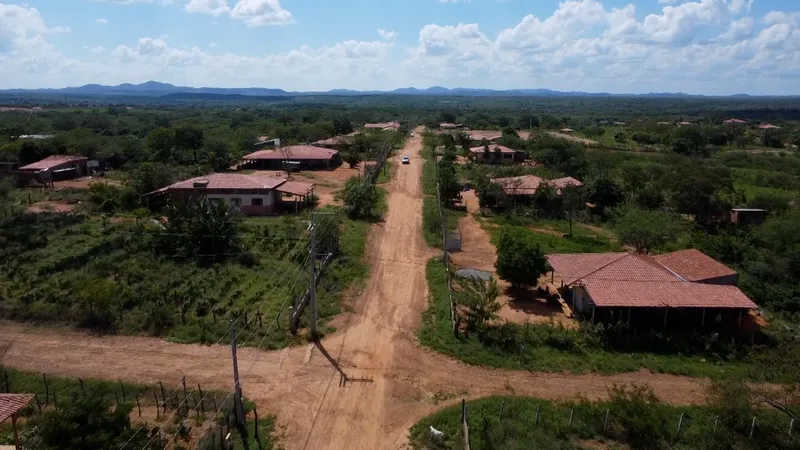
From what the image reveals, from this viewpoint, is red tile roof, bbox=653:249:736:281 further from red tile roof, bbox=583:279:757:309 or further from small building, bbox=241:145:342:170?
small building, bbox=241:145:342:170

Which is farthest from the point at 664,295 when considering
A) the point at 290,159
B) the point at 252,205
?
the point at 290,159

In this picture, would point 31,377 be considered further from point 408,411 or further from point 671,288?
point 671,288

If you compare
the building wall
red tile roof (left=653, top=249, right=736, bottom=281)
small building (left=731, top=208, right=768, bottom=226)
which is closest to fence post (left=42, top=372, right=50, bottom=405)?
the building wall

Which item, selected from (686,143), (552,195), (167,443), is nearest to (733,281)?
(552,195)

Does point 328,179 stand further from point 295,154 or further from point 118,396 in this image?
point 118,396

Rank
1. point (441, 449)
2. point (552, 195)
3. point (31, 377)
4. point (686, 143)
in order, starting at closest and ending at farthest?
point (441, 449) → point (31, 377) → point (552, 195) → point (686, 143)

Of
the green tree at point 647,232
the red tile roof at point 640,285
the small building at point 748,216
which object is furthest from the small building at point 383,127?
the red tile roof at point 640,285

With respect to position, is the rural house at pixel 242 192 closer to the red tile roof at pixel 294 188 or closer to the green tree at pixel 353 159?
the red tile roof at pixel 294 188
